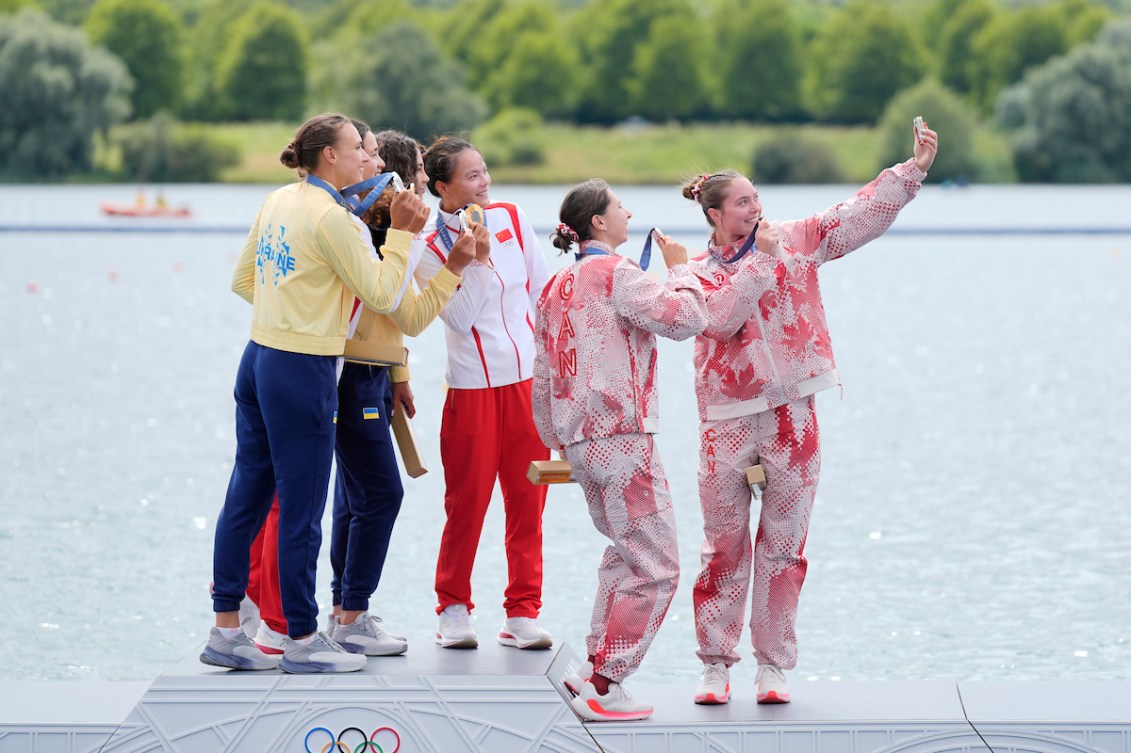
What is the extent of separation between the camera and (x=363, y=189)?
4.13 metres

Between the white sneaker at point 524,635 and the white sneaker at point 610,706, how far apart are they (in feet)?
1.24

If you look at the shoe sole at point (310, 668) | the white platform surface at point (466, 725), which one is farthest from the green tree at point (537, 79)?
the white platform surface at point (466, 725)

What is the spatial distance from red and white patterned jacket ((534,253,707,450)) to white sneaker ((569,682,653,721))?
0.68 meters

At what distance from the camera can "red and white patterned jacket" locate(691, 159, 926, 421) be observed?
423cm

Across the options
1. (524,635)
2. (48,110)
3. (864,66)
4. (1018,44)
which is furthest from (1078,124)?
(524,635)

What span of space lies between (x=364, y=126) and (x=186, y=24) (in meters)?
108

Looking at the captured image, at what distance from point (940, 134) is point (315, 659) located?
63.0 m

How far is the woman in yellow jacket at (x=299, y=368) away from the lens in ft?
13.1

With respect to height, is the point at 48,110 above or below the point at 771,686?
above

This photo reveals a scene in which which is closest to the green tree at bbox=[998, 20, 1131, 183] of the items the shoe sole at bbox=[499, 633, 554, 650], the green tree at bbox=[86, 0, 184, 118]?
the green tree at bbox=[86, 0, 184, 118]

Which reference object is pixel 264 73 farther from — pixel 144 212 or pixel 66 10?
pixel 144 212

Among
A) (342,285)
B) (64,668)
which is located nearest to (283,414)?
(342,285)

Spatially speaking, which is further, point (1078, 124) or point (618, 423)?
point (1078, 124)

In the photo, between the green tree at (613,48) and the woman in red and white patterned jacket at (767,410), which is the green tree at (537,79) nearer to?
the green tree at (613,48)
